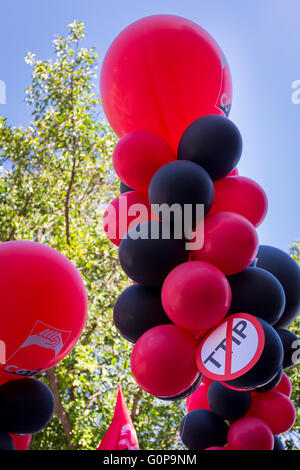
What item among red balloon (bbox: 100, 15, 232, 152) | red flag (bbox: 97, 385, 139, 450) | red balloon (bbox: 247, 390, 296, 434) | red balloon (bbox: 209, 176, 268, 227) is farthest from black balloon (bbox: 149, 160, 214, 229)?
red flag (bbox: 97, 385, 139, 450)

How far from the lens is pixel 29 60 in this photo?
23.3ft

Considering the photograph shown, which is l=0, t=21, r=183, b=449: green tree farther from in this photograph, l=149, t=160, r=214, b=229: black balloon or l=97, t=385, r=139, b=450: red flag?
l=149, t=160, r=214, b=229: black balloon

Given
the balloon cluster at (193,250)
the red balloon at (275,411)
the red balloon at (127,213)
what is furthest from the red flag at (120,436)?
the red balloon at (127,213)

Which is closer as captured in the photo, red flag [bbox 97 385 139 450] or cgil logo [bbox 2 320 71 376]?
cgil logo [bbox 2 320 71 376]

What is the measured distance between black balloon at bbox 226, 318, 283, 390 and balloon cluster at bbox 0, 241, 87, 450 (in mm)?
815

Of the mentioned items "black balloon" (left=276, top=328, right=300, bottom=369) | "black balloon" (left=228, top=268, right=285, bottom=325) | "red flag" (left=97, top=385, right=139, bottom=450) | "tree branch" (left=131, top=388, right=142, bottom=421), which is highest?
"black balloon" (left=228, top=268, right=285, bottom=325)

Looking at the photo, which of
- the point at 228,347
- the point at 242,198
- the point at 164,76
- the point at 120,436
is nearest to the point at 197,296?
the point at 228,347

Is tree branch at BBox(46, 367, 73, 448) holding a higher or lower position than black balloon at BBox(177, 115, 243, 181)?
lower

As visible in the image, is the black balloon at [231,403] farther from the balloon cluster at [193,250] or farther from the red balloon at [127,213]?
the red balloon at [127,213]

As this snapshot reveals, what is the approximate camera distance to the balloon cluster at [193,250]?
1.77m

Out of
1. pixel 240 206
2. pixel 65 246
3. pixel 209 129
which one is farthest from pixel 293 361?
pixel 65 246

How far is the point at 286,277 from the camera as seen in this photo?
7.47 feet

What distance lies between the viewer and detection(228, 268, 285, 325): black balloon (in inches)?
72.2
